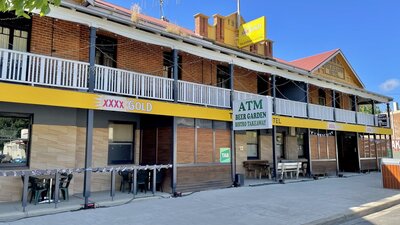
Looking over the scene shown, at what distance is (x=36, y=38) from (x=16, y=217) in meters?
5.46

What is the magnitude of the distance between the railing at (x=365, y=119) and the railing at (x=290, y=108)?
21.4 ft

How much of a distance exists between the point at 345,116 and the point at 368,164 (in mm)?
4507

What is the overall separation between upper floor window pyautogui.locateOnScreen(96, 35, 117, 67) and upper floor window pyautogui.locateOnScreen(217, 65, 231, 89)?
5.60 m

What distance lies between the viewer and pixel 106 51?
12148 millimetres

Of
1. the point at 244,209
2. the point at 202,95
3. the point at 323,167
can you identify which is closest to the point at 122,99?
the point at 202,95

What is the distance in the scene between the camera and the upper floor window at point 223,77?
1611cm

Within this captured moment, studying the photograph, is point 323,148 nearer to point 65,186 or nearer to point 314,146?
point 314,146

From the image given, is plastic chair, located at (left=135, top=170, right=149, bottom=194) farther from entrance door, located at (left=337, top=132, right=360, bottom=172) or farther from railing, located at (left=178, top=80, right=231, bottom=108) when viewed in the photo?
entrance door, located at (left=337, top=132, right=360, bottom=172)

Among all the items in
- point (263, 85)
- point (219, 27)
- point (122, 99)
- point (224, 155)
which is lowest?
point (224, 155)

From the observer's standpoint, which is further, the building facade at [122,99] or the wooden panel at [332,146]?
the wooden panel at [332,146]

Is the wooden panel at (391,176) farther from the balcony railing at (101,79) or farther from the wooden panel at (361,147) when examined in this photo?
the wooden panel at (361,147)

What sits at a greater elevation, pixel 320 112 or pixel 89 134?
pixel 320 112

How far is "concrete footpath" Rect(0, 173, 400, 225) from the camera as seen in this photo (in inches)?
303

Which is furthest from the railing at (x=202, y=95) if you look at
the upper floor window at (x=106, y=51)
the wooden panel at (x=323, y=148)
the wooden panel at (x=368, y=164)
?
the wooden panel at (x=368, y=164)
